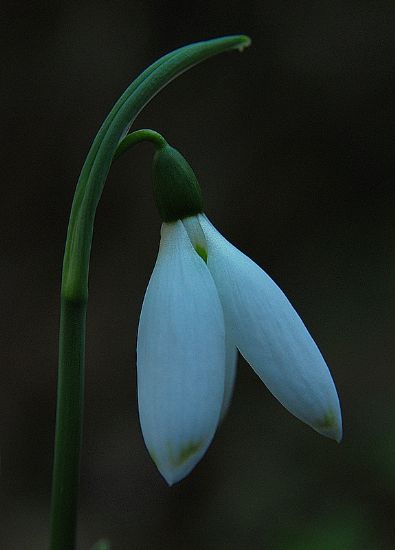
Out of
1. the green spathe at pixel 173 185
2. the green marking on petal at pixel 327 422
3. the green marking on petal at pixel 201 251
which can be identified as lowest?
the green marking on petal at pixel 327 422

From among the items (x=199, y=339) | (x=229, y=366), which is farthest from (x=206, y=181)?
(x=199, y=339)

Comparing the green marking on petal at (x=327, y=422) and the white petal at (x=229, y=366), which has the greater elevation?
the white petal at (x=229, y=366)

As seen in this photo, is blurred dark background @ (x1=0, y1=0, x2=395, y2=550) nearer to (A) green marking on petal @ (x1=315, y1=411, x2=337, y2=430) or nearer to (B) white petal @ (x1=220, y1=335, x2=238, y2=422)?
(B) white petal @ (x1=220, y1=335, x2=238, y2=422)

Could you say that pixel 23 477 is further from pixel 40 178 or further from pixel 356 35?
pixel 356 35

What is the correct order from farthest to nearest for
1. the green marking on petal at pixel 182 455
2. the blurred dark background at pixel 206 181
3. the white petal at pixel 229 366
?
1. the blurred dark background at pixel 206 181
2. the white petal at pixel 229 366
3. the green marking on petal at pixel 182 455

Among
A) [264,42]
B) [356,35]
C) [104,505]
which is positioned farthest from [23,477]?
[356,35]

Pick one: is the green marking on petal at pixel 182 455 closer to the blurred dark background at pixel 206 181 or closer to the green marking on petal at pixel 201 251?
the green marking on petal at pixel 201 251

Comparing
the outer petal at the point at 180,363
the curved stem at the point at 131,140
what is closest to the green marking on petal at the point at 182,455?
the outer petal at the point at 180,363
